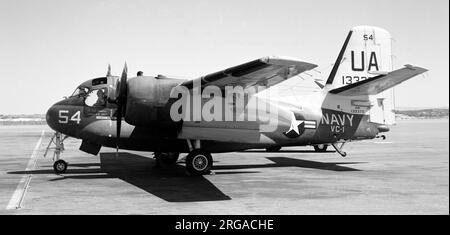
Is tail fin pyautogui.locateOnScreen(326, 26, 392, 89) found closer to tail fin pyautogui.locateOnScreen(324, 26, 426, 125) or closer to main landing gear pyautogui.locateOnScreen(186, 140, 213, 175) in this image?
tail fin pyautogui.locateOnScreen(324, 26, 426, 125)

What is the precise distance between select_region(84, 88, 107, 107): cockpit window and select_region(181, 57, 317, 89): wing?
403cm

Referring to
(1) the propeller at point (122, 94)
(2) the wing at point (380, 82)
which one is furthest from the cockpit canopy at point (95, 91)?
(2) the wing at point (380, 82)

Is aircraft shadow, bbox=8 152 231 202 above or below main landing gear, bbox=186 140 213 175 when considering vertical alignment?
below

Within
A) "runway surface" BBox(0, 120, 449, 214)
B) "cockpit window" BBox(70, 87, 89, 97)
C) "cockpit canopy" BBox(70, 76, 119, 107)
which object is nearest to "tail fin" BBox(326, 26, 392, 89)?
"runway surface" BBox(0, 120, 449, 214)

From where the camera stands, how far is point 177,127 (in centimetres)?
1409

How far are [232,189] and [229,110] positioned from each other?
11.5 ft

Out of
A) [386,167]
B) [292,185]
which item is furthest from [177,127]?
[386,167]

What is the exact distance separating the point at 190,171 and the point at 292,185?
12.3 feet

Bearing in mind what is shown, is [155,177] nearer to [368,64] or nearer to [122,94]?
[122,94]

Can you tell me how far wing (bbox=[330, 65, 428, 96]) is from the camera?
42.8ft

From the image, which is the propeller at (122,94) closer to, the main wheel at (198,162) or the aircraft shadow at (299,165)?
the main wheel at (198,162)

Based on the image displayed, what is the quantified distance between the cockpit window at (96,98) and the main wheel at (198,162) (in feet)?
13.5

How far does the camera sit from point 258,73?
477 inches

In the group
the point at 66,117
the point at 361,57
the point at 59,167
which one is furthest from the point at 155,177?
the point at 361,57
